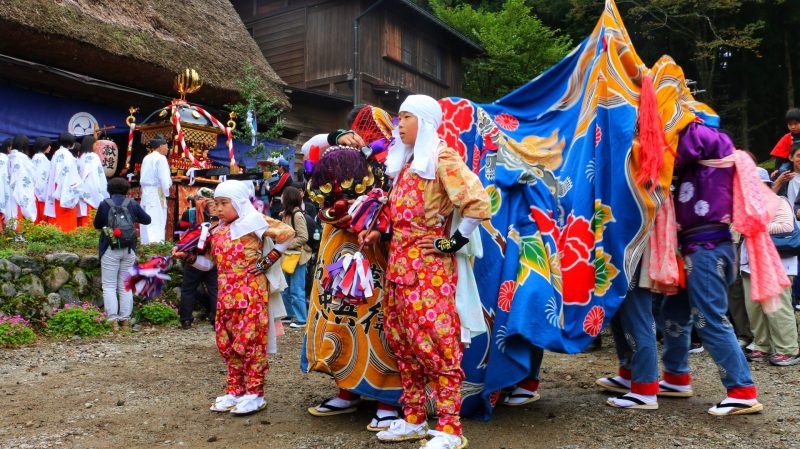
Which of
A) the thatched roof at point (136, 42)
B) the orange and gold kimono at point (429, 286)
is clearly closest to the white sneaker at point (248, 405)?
the orange and gold kimono at point (429, 286)

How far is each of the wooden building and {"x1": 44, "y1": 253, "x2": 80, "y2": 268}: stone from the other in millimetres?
9051

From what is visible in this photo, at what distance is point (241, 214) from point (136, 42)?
864cm

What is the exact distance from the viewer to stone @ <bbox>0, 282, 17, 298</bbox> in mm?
6559

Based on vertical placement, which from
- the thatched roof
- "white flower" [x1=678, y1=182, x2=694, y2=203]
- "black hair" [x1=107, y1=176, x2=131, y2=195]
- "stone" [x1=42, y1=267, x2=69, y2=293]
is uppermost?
the thatched roof

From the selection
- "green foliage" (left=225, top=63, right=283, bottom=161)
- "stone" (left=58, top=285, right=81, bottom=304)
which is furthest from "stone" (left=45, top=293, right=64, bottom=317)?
"green foliage" (left=225, top=63, right=283, bottom=161)

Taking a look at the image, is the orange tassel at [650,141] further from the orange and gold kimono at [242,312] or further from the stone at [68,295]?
the stone at [68,295]

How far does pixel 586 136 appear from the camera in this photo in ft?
12.9

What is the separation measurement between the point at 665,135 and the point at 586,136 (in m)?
0.47

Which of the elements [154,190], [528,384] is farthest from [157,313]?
[528,384]

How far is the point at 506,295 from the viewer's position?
351cm

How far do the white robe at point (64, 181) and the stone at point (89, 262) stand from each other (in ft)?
6.66

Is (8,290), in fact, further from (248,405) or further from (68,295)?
(248,405)

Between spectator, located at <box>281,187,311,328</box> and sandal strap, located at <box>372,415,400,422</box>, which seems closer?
sandal strap, located at <box>372,415,400,422</box>

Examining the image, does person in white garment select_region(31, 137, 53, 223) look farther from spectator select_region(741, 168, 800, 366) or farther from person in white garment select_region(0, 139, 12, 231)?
spectator select_region(741, 168, 800, 366)
